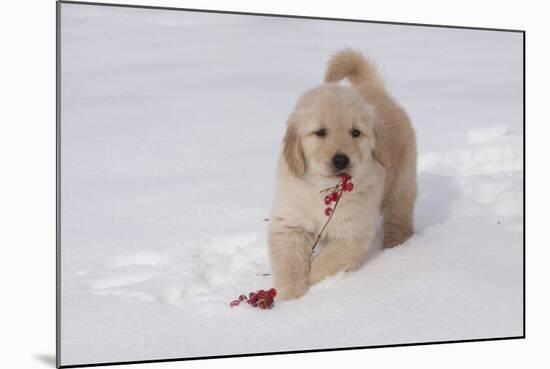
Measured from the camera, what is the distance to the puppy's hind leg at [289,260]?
302 centimetres

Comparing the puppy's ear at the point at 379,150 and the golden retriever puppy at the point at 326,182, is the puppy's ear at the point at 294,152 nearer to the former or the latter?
the golden retriever puppy at the point at 326,182

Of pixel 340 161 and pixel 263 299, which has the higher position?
pixel 340 161

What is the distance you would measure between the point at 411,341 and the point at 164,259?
3.93 ft

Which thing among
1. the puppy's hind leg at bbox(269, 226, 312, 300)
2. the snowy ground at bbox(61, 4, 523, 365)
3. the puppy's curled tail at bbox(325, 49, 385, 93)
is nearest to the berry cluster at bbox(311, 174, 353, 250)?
the puppy's hind leg at bbox(269, 226, 312, 300)

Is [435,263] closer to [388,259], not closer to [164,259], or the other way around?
[388,259]

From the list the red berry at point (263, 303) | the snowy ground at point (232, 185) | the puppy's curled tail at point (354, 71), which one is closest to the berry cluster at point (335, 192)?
the snowy ground at point (232, 185)

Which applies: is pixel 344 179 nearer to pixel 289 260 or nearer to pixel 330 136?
pixel 330 136

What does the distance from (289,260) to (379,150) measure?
1.93ft

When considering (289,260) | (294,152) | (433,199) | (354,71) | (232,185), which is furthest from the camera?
(433,199)

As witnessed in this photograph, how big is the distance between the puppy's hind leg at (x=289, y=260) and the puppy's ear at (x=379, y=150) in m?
0.44

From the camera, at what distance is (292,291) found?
119 inches

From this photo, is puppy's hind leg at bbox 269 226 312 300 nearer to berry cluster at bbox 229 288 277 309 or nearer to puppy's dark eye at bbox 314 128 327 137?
berry cluster at bbox 229 288 277 309

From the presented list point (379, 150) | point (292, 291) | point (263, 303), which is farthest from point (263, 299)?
point (379, 150)

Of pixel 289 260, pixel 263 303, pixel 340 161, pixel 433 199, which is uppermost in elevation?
pixel 340 161
